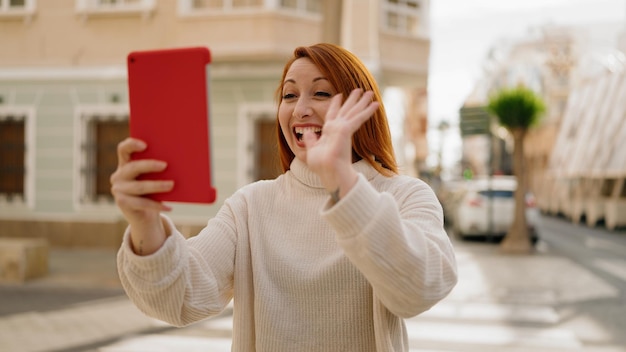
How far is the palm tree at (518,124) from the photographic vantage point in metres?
15.5

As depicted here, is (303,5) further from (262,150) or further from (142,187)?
(142,187)

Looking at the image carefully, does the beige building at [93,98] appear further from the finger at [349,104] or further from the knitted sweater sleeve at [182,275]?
the finger at [349,104]

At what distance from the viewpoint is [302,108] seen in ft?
6.19

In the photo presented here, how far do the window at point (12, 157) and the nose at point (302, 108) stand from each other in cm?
1544

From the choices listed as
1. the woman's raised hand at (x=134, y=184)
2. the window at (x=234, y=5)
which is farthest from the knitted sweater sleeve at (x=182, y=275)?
the window at (x=234, y=5)

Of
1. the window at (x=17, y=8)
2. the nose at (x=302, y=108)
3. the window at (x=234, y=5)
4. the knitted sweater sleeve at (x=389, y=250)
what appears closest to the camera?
the knitted sweater sleeve at (x=389, y=250)

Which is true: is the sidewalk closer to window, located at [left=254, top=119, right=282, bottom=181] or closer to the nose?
window, located at [left=254, top=119, right=282, bottom=181]

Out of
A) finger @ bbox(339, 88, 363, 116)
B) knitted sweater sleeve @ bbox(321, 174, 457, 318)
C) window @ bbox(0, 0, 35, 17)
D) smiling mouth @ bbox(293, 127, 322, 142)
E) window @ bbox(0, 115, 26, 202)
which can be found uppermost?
window @ bbox(0, 0, 35, 17)

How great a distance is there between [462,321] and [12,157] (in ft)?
39.1

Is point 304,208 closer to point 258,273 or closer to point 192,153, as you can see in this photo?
point 258,273

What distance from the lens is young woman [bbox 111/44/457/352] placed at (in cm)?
149

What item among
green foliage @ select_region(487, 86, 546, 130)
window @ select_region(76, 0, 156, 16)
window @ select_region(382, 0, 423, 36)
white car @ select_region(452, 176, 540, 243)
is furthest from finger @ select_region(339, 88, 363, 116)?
white car @ select_region(452, 176, 540, 243)

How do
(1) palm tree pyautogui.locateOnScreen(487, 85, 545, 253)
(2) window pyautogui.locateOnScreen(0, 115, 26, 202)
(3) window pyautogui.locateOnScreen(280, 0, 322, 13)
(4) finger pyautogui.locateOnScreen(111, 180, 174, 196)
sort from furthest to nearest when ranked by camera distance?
(2) window pyautogui.locateOnScreen(0, 115, 26, 202) → (1) palm tree pyautogui.locateOnScreen(487, 85, 545, 253) → (3) window pyautogui.locateOnScreen(280, 0, 322, 13) → (4) finger pyautogui.locateOnScreen(111, 180, 174, 196)

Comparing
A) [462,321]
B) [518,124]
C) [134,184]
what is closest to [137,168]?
[134,184]
